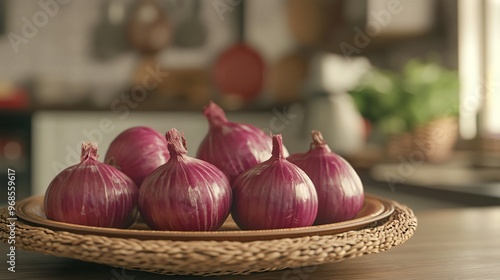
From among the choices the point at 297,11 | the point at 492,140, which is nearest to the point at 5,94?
the point at 297,11

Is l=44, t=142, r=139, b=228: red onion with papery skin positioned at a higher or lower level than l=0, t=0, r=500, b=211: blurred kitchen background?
lower

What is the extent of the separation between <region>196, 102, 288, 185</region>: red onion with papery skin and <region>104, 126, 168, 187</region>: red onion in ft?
0.14

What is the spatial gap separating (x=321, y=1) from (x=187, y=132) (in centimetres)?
114

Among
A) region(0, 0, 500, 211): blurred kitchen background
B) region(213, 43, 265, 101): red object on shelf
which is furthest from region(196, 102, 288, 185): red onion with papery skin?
region(213, 43, 265, 101): red object on shelf

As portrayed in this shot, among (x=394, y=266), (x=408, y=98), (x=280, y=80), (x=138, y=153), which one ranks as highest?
(x=280, y=80)

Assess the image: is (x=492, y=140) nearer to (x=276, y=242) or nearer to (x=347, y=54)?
(x=347, y=54)

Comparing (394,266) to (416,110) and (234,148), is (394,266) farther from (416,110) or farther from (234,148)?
(416,110)

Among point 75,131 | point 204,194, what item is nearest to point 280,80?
point 75,131

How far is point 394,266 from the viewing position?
0.53 metres

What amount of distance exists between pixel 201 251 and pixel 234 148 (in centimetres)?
18

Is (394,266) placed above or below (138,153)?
below

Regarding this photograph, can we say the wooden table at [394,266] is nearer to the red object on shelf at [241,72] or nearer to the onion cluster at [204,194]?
the onion cluster at [204,194]

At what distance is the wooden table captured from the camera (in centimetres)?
49

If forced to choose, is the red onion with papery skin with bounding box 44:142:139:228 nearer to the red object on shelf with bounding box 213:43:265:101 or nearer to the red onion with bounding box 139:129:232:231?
the red onion with bounding box 139:129:232:231
